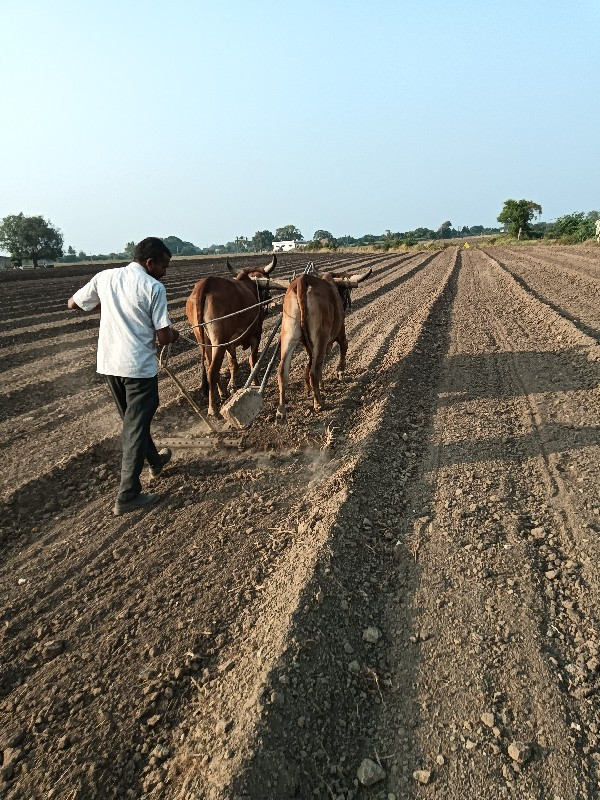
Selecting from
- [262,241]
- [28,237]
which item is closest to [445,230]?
[262,241]

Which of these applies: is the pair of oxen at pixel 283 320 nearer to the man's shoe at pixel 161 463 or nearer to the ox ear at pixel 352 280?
the ox ear at pixel 352 280

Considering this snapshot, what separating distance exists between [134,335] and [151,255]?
71 centimetres

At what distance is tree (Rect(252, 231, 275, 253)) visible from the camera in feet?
425

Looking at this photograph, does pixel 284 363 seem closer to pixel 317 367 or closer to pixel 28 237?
pixel 317 367

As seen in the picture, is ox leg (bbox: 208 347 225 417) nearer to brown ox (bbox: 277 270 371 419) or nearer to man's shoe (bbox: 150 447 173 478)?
brown ox (bbox: 277 270 371 419)

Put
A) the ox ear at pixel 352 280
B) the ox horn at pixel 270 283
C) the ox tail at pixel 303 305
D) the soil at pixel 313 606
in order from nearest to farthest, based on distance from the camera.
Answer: the soil at pixel 313 606 < the ox tail at pixel 303 305 < the ox horn at pixel 270 283 < the ox ear at pixel 352 280

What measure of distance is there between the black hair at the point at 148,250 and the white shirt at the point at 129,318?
3.0 inches

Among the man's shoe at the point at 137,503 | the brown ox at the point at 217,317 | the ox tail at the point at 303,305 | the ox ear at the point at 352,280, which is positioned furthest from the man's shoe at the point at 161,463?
the ox ear at the point at 352,280

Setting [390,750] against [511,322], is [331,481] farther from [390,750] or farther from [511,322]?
[511,322]

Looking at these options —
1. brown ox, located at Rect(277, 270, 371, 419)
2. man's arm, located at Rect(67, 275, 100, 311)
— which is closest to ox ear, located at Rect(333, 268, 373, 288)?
brown ox, located at Rect(277, 270, 371, 419)

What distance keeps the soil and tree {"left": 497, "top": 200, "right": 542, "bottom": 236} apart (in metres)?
66.1

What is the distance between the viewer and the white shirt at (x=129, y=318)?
416cm

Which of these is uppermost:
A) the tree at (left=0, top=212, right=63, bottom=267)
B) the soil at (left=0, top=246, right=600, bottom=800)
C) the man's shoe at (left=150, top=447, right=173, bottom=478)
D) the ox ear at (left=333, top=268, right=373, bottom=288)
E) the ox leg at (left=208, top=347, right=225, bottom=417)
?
the tree at (left=0, top=212, right=63, bottom=267)

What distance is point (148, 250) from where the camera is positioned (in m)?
4.22
